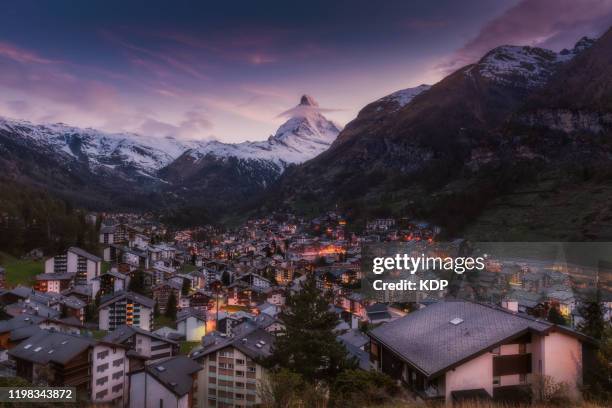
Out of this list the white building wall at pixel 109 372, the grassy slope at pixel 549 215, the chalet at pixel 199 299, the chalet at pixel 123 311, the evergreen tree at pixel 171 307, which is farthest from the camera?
the grassy slope at pixel 549 215

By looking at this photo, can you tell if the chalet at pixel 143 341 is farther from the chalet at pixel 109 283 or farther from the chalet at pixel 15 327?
the chalet at pixel 109 283

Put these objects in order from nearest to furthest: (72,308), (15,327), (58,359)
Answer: (58,359) → (15,327) → (72,308)

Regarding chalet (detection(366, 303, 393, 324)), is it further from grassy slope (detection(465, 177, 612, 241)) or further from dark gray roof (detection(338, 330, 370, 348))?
grassy slope (detection(465, 177, 612, 241))

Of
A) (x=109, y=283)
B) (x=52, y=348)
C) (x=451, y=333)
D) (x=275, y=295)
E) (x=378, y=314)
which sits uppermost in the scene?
(x=451, y=333)

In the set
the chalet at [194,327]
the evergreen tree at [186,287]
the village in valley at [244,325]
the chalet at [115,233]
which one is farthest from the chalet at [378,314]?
the chalet at [115,233]

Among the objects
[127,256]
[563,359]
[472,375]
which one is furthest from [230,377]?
[127,256]

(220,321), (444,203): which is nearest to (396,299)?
(220,321)

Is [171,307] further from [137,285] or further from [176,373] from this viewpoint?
[176,373]
